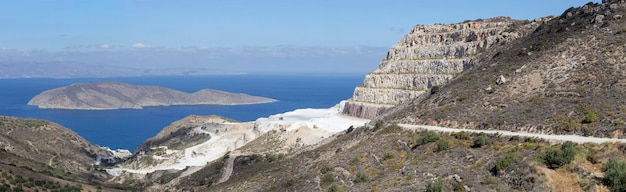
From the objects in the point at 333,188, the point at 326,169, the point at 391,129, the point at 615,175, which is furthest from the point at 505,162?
the point at 391,129

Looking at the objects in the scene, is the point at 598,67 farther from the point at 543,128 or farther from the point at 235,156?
the point at 235,156

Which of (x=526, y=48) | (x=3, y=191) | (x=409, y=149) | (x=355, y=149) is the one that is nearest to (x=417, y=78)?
(x=526, y=48)

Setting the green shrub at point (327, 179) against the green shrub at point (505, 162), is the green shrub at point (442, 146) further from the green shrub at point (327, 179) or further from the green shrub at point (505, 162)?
the green shrub at point (327, 179)

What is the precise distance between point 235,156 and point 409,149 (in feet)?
112

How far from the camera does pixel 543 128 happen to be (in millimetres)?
35750

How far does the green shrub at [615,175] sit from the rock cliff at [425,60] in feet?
137

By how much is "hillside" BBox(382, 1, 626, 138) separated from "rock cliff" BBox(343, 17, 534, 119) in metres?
14.3

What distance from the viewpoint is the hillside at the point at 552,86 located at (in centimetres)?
3591

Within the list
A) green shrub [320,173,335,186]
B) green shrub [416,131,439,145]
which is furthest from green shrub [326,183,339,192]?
green shrub [416,131,439,145]

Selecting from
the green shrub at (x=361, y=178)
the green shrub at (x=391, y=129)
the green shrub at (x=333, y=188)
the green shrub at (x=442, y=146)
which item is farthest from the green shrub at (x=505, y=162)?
the green shrub at (x=391, y=129)

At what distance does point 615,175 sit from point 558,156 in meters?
3.31

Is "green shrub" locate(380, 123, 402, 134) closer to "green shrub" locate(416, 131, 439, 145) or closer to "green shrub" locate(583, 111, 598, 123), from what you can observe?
"green shrub" locate(416, 131, 439, 145)

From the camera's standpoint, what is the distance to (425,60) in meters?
79.7

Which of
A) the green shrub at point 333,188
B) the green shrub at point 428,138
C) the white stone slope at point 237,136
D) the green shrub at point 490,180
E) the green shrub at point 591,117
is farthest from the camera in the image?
the white stone slope at point 237,136
